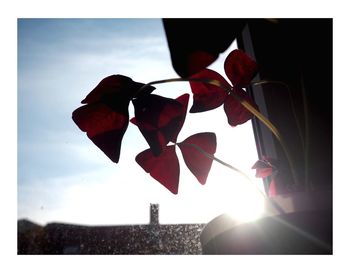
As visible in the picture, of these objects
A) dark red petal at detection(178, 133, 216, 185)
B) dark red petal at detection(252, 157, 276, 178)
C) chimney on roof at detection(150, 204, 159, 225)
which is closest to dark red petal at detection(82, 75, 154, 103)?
dark red petal at detection(178, 133, 216, 185)

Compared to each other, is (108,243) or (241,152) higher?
(241,152)

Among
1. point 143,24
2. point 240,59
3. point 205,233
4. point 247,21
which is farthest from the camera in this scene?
point 143,24

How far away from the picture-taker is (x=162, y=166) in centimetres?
57

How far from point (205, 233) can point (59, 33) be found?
2.25 ft

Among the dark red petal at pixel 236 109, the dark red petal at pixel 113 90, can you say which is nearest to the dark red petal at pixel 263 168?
the dark red petal at pixel 236 109

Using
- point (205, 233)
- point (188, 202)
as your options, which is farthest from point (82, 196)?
point (205, 233)

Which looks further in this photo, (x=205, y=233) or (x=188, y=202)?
(x=188, y=202)

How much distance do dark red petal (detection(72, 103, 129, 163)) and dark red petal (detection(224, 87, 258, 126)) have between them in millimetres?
178

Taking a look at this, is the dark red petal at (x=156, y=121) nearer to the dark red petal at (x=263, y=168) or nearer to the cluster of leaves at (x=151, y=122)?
the cluster of leaves at (x=151, y=122)

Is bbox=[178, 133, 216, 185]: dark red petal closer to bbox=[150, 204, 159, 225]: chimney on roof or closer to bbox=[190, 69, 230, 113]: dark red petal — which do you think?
bbox=[190, 69, 230, 113]: dark red petal

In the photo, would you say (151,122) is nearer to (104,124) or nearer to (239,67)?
(104,124)

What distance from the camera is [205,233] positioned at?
18.5 inches

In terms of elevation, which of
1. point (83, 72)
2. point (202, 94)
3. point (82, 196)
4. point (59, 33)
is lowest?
point (82, 196)

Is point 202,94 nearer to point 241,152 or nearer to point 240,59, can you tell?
point 240,59
